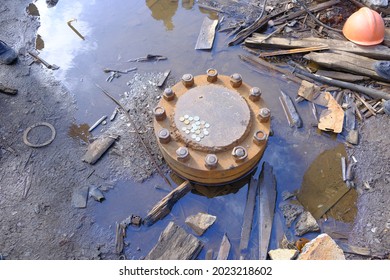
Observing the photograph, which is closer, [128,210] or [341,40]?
[128,210]

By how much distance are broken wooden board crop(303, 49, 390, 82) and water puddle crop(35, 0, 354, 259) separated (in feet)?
2.57

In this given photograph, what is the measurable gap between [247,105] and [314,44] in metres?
2.62

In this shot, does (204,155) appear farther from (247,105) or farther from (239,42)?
(239,42)

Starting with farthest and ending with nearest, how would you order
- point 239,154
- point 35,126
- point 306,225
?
point 35,126
point 306,225
point 239,154

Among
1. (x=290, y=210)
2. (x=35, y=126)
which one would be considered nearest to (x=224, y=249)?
(x=290, y=210)

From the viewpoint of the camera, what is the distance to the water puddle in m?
5.01

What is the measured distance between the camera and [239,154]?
468 centimetres

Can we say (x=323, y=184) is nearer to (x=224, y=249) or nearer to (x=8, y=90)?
(x=224, y=249)

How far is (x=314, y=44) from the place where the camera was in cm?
675

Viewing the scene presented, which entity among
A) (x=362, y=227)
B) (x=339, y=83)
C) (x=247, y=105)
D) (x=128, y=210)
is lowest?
(x=362, y=227)

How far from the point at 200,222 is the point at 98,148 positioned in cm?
213

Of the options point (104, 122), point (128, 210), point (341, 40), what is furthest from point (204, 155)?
point (341, 40)

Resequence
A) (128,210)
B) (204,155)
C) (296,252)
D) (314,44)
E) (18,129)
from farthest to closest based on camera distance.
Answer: (314,44)
(18,129)
(128,210)
(204,155)
(296,252)

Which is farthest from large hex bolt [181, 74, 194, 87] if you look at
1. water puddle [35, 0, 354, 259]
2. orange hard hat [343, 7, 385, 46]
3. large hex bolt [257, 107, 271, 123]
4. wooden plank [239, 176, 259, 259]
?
orange hard hat [343, 7, 385, 46]
